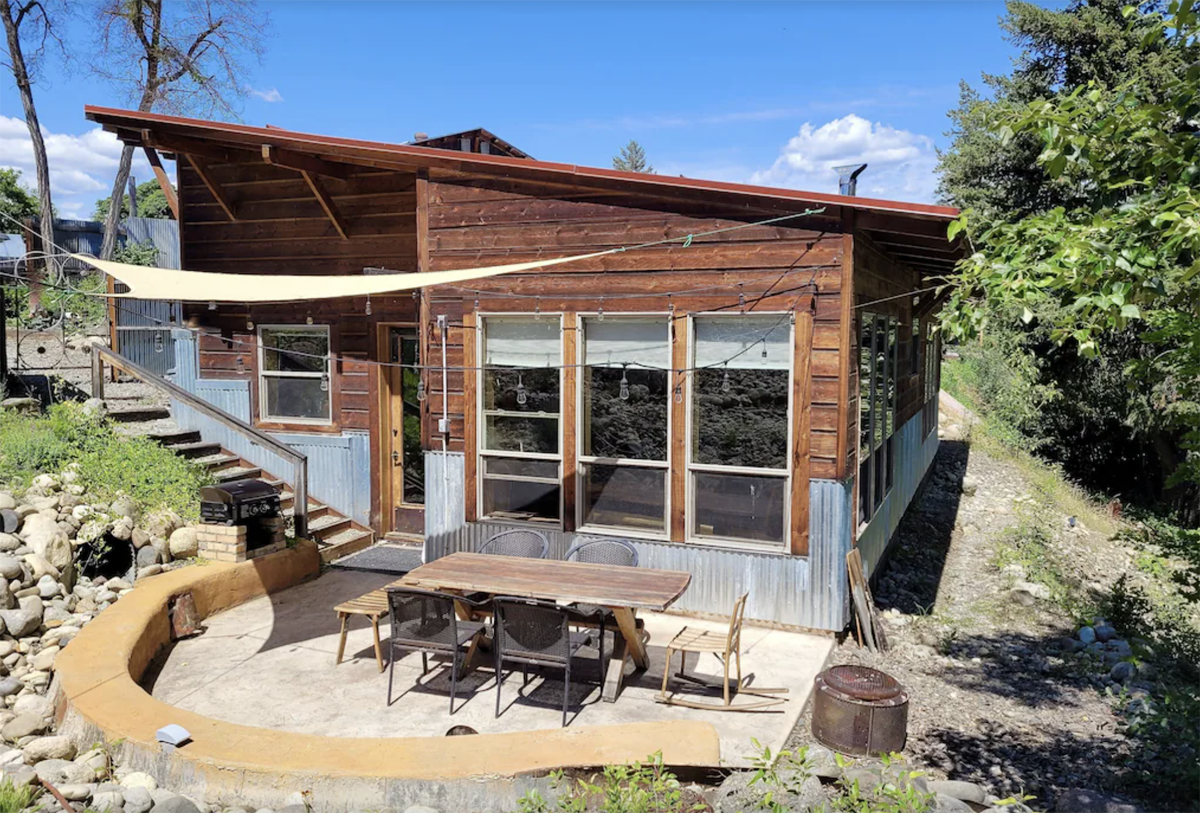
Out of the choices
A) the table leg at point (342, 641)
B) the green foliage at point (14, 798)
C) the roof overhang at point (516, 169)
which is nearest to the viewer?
the green foliage at point (14, 798)

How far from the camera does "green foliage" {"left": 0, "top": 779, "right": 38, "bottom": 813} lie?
4.16 metres

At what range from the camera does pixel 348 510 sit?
33.0 ft

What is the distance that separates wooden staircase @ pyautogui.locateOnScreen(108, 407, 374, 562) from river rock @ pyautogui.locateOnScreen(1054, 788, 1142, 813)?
7076 millimetres

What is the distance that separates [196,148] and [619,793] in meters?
8.14

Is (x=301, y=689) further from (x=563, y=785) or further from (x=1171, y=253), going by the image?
(x=1171, y=253)

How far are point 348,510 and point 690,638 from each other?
18.0 ft

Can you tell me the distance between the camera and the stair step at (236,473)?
9.45 m

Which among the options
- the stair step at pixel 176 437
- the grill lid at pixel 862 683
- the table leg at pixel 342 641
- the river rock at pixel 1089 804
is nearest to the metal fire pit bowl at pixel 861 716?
the grill lid at pixel 862 683

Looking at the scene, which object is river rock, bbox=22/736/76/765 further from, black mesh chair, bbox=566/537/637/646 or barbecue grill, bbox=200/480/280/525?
black mesh chair, bbox=566/537/637/646

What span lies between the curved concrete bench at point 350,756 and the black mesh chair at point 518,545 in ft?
8.75

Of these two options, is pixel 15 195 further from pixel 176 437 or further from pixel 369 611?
pixel 369 611

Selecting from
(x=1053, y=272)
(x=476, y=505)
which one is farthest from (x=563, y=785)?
(x=476, y=505)

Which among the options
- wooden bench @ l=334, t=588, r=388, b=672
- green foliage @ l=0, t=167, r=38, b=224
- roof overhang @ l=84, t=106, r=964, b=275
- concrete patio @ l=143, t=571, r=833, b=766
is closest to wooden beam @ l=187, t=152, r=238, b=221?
roof overhang @ l=84, t=106, r=964, b=275

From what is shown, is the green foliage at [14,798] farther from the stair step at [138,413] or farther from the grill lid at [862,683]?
the stair step at [138,413]
